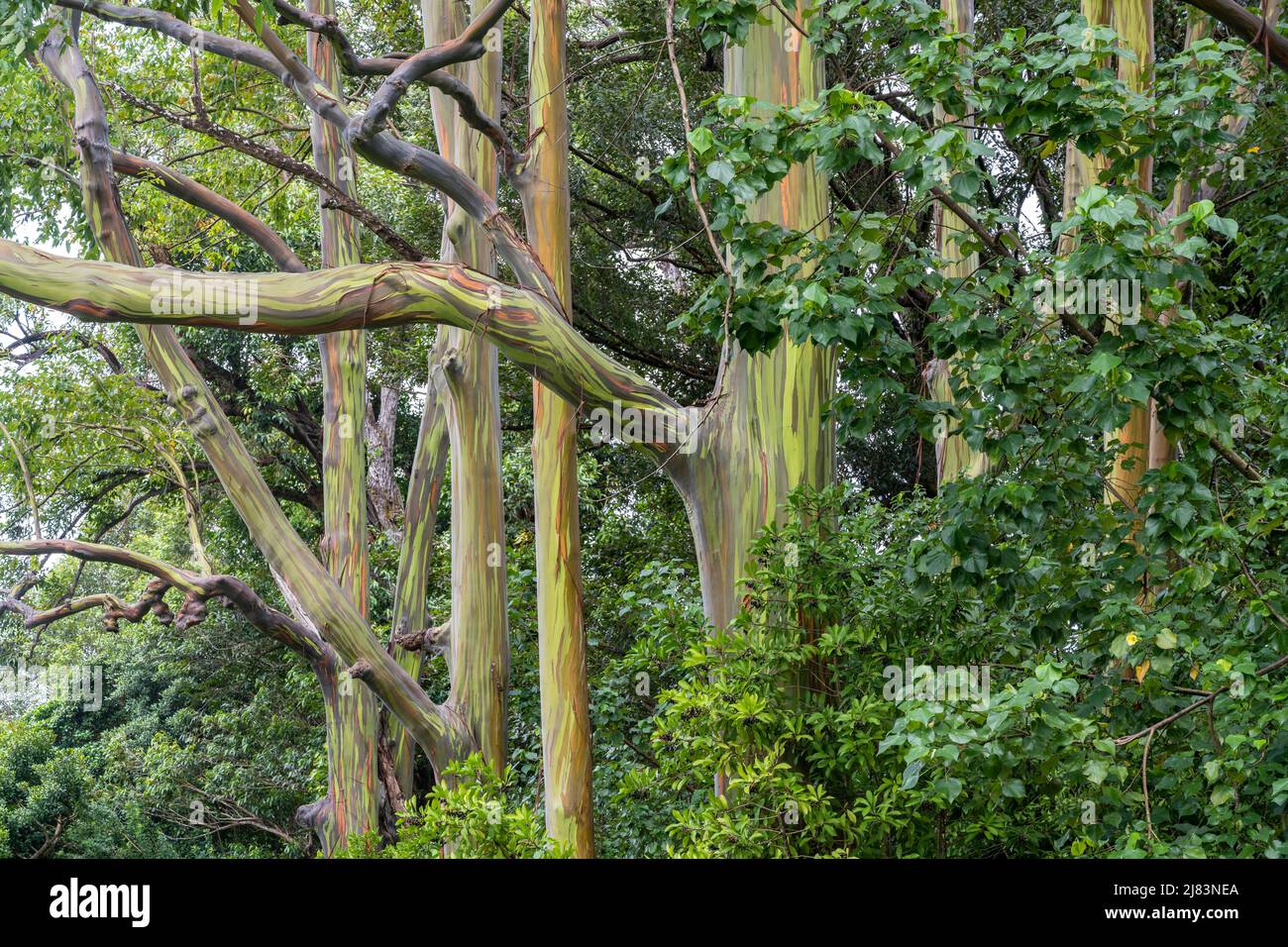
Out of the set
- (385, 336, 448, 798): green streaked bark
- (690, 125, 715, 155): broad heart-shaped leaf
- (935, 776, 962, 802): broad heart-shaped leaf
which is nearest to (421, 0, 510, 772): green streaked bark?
(385, 336, 448, 798): green streaked bark

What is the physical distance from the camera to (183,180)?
8.39 m

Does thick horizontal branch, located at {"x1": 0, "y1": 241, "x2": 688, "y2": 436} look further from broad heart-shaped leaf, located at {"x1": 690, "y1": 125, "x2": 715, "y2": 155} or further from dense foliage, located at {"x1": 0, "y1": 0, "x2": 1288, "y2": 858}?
broad heart-shaped leaf, located at {"x1": 690, "y1": 125, "x2": 715, "y2": 155}

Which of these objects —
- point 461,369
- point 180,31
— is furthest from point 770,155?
point 461,369

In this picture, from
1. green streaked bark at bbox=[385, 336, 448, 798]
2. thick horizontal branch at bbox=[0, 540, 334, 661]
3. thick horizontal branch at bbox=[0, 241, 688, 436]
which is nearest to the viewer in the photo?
thick horizontal branch at bbox=[0, 241, 688, 436]

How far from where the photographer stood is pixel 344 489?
970cm

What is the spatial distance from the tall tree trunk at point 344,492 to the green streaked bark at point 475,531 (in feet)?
3.62

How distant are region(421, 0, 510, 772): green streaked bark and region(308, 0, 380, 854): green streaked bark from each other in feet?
3.61

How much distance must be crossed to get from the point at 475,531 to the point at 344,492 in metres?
1.45

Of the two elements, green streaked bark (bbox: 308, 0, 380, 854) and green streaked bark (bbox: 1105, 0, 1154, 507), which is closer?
green streaked bark (bbox: 1105, 0, 1154, 507)

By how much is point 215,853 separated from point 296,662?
283cm

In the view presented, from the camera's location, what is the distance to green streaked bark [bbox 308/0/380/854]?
955 centimetres

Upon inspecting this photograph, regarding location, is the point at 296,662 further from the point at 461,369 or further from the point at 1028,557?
the point at 1028,557

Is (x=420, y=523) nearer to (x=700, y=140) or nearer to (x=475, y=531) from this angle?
(x=475, y=531)

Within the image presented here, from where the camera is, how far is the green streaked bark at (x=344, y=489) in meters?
9.55
